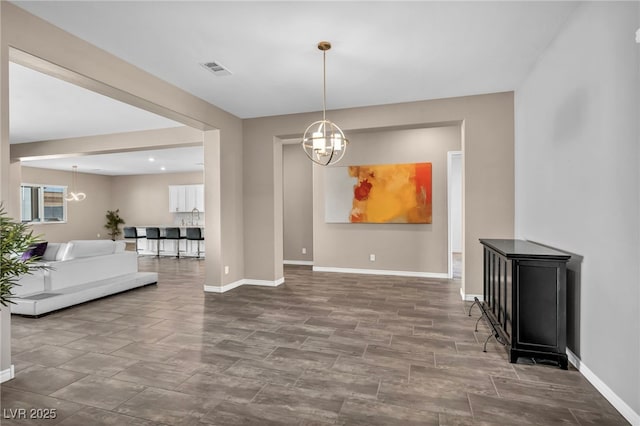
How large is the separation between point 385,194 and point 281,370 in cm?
432

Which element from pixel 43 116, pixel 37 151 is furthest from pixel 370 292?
pixel 37 151

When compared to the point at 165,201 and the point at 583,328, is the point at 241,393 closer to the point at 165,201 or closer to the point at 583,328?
the point at 583,328

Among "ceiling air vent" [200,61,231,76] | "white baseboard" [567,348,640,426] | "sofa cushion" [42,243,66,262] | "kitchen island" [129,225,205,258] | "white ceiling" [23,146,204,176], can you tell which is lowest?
"white baseboard" [567,348,640,426]

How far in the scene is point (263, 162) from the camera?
556 cm

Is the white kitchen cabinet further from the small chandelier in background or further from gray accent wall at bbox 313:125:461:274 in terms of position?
gray accent wall at bbox 313:125:461:274

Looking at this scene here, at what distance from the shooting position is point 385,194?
247 inches

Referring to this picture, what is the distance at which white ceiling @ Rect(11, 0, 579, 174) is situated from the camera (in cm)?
259

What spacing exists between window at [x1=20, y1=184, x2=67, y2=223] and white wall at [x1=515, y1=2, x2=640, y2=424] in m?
13.0

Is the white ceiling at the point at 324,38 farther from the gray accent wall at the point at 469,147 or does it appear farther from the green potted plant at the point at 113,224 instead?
the green potted plant at the point at 113,224

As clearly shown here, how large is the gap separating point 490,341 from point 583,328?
2.75 feet

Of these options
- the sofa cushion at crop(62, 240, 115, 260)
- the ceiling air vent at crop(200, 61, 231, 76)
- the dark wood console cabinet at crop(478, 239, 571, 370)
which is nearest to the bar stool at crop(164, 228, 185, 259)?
the sofa cushion at crop(62, 240, 115, 260)

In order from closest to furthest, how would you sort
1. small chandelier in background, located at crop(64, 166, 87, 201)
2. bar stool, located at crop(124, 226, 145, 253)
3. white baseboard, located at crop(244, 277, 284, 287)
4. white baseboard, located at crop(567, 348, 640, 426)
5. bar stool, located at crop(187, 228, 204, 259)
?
white baseboard, located at crop(567, 348, 640, 426) < white baseboard, located at crop(244, 277, 284, 287) < bar stool, located at crop(187, 228, 204, 259) < bar stool, located at crop(124, 226, 145, 253) < small chandelier in background, located at crop(64, 166, 87, 201)

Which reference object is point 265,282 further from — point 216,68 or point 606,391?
point 606,391

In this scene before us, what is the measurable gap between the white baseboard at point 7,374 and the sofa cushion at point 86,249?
265 cm
